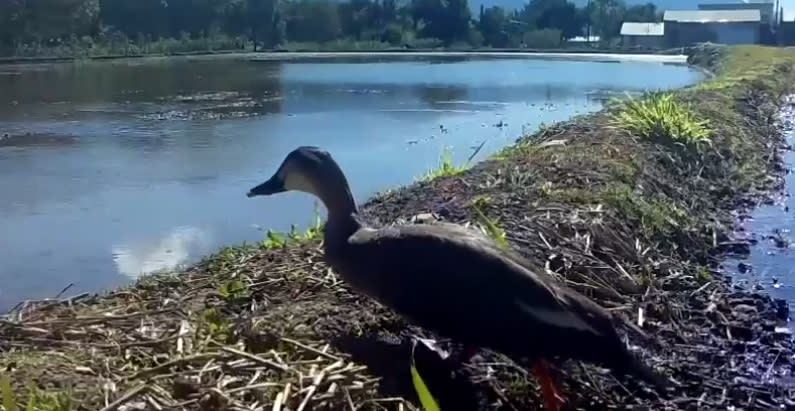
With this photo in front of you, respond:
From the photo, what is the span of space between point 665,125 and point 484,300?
697 centimetres

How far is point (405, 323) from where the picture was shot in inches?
182

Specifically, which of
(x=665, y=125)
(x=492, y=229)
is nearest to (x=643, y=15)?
(x=665, y=125)

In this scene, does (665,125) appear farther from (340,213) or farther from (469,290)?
(469,290)

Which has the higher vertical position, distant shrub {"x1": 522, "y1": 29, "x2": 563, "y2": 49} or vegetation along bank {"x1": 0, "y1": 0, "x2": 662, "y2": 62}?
vegetation along bank {"x1": 0, "y1": 0, "x2": 662, "y2": 62}

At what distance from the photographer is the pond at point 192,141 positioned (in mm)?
8031

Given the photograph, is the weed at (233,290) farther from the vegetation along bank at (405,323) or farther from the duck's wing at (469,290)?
the duck's wing at (469,290)

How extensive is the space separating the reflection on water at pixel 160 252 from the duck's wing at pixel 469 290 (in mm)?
3282

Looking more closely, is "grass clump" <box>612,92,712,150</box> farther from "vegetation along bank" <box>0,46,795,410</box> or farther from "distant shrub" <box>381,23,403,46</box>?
"distant shrub" <box>381,23,403,46</box>

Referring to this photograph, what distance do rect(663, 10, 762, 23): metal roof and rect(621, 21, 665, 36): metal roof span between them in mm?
797

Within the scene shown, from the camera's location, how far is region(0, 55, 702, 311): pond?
8031mm

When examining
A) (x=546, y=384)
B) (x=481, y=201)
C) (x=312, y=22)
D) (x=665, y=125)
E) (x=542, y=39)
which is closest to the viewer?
(x=546, y=384)

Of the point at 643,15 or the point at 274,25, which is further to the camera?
the point at 643,15

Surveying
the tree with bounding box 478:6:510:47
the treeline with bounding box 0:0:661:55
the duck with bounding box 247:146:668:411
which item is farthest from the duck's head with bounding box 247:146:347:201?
the tree with bounding box 478:6:510:47

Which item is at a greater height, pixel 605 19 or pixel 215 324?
pixel 605 19
